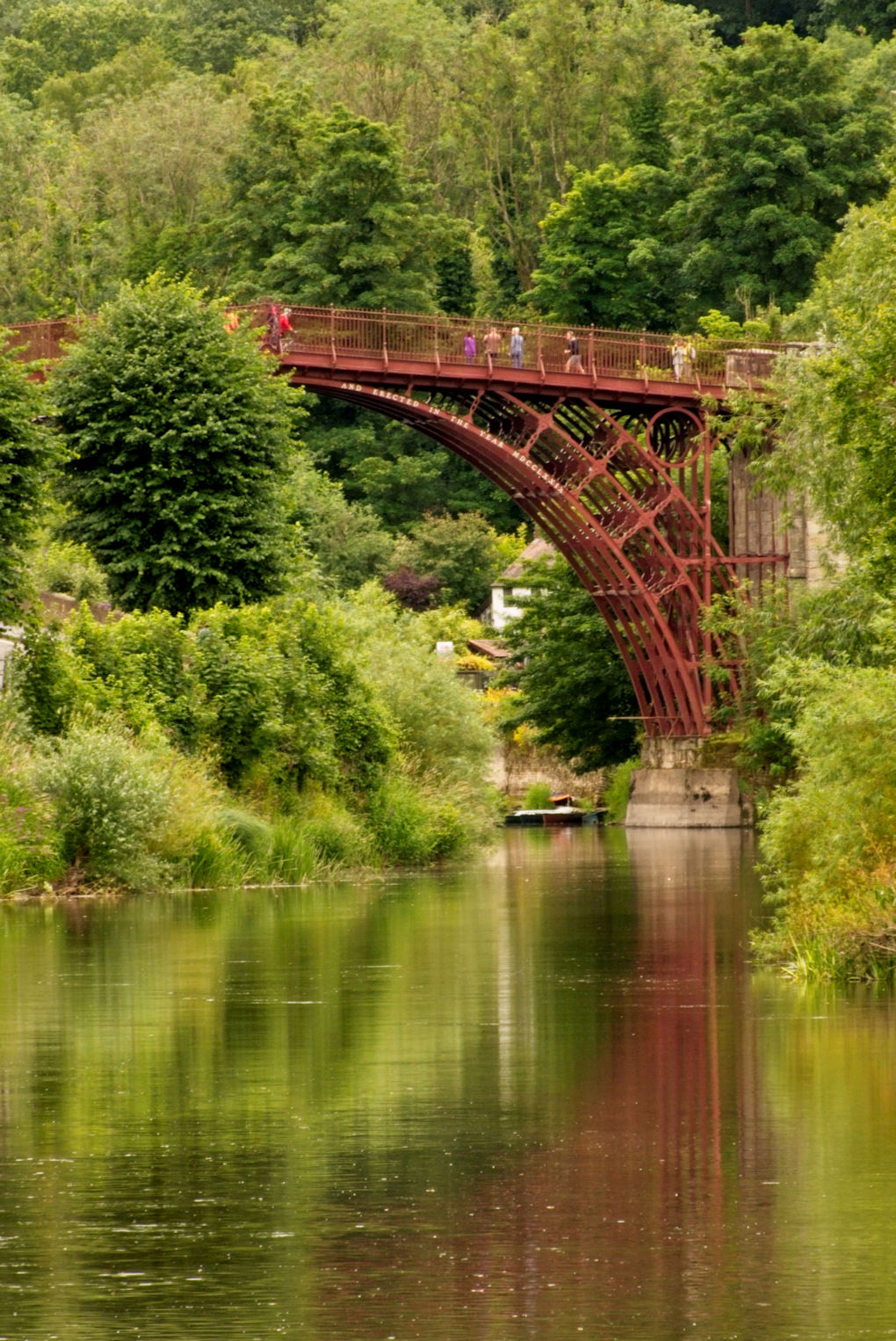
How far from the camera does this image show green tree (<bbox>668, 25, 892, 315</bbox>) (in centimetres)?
7981

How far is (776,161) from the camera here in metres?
80.2

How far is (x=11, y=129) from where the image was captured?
322 feet

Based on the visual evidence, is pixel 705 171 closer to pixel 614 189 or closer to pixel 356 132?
pixel 614 189

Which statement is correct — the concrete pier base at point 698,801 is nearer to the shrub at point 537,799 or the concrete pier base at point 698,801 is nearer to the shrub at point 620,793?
the shrub at point 620,793

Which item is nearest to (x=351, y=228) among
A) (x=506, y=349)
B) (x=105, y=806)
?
(x=506, y=349)

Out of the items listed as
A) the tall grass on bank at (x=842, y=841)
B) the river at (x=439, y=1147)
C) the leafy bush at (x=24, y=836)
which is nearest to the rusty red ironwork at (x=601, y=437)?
the leafy bush at (x=24, y=836)

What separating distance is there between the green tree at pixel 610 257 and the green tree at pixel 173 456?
46284 mm

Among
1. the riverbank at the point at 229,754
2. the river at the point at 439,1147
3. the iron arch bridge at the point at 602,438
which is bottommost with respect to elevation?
the river at the point at 439,1147

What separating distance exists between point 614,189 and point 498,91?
16502 mm

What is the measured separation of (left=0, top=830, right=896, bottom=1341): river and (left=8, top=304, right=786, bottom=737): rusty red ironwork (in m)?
33.3

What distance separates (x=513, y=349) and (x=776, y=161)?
28991 mm

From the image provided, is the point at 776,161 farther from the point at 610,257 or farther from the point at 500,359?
the point at 500,359

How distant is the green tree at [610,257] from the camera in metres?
86.8

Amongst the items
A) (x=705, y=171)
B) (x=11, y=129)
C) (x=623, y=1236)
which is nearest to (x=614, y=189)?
(x=705, y=171)
